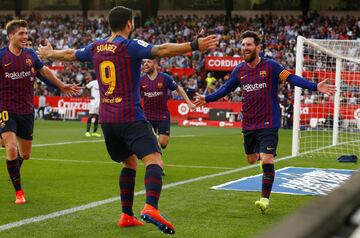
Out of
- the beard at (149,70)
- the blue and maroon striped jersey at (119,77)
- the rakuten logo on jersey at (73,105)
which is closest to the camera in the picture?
the blue and maroon striped jersey at (119,77)

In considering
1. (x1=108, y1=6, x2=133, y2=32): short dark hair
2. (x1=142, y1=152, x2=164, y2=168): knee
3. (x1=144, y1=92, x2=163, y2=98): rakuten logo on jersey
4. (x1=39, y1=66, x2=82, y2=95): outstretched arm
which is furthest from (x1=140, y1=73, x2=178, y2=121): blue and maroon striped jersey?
(x1=142, y1=152, x2=164, y2=168): knee

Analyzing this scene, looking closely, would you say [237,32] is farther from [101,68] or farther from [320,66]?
[101,68]

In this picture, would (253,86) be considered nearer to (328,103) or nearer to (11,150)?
(11,150)

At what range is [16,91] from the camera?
8234mm

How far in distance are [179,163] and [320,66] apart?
10563 millimetres

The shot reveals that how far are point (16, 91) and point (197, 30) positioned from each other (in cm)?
3720

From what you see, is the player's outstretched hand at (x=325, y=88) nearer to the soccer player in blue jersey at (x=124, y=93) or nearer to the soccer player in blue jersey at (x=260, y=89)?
the soccer player in blue jersey at (x=260, y=89)

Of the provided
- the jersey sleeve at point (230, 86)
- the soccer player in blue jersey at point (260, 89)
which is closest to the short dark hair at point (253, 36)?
the soccer player in blue jersey at point (260, 89)

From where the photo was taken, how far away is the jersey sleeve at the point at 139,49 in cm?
571

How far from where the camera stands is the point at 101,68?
598 centimetres

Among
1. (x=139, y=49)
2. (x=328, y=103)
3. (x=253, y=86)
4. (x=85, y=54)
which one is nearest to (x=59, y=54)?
(x=85, y=54)

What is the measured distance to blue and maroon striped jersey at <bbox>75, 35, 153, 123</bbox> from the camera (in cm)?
583

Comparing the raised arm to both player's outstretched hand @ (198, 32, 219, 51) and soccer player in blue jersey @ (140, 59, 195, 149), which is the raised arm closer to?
player's outstretched hand @ (198, 32, 219, 51)

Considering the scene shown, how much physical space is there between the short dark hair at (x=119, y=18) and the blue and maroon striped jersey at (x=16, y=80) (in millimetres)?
2677
